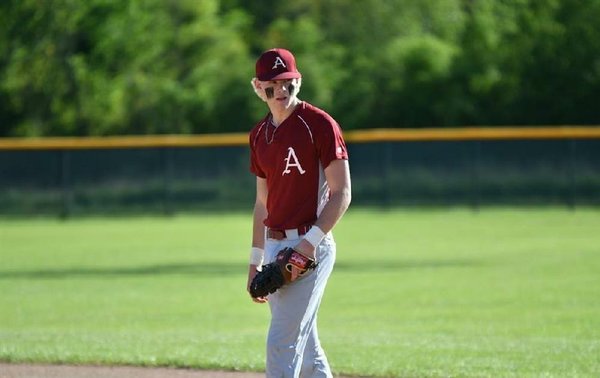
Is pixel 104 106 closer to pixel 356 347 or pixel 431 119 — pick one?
pixel 431 119

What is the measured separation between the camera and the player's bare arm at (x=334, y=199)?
5707 millimetres

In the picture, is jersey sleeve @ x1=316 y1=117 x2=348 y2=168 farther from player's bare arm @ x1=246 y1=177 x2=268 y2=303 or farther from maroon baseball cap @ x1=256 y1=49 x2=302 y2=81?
player's bare arm @ x1=246 y1=177 x2=268 y2=303

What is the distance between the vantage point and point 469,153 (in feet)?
97.7

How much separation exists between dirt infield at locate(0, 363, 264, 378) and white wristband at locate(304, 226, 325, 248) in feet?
9.91

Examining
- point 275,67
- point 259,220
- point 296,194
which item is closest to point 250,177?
point 259,220

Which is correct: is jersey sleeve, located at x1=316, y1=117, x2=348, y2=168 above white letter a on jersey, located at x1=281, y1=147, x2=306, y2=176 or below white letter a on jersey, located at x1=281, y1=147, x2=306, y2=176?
above

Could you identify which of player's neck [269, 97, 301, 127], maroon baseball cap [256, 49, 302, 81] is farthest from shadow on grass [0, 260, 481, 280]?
maroon baseball cap [256, 49, 302, 81]

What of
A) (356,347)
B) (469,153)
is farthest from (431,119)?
(356,347)

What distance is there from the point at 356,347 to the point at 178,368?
5.52 feet

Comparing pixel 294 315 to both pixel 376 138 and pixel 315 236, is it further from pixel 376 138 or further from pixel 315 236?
pixel 376 138

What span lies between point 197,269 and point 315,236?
466 inches

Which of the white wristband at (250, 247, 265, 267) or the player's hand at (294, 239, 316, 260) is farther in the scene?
the white wristband at (250, 247, 265, 267)

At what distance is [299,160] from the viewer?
5.78m

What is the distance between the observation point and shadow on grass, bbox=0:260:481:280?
16781mm
